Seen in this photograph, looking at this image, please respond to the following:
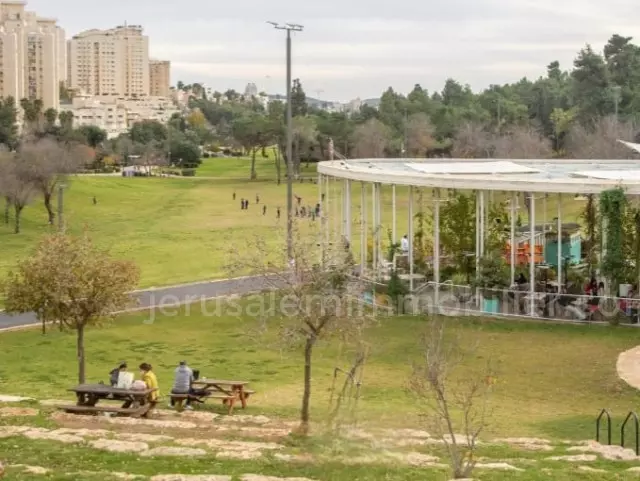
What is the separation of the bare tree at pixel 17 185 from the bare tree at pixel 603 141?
109 ft

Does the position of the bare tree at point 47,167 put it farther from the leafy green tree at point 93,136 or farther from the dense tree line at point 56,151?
the leafy green tree at point 93,136

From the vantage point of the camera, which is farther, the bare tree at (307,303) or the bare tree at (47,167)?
the bare tree at (47,167)

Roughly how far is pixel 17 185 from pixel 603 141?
36.8 metres

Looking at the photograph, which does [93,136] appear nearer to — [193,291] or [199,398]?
[193,291]

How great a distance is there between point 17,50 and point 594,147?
136m

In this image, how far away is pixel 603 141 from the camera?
216 ft

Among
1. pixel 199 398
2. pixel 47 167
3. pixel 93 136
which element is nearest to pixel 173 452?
pixel 199 398

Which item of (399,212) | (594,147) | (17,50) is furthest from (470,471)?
(17,50)

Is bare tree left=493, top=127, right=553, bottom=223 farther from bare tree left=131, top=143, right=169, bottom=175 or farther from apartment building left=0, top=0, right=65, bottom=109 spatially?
apartment building left=0, top=0, right=65, bottom=109

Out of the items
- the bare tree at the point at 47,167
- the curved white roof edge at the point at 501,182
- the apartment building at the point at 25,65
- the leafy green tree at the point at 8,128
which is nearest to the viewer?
the curved white roof edge at the point at 501,182

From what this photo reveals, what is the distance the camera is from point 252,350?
24203 millimetres

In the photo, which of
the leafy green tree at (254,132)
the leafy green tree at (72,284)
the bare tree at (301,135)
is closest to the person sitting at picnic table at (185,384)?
the leafy green tree at (72,284)

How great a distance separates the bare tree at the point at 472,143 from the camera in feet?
266

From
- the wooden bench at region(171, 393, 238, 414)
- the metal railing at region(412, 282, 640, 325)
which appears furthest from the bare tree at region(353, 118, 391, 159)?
the wooden bench at region(171, 393, 238, 414)
